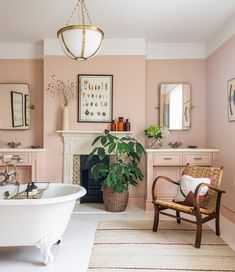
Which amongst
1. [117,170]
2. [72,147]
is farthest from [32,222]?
[72,147]

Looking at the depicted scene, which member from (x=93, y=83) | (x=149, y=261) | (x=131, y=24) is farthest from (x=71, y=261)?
(x=131, y=24)

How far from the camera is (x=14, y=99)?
4953mm

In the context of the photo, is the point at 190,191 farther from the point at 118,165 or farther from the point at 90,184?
the point at 90,184

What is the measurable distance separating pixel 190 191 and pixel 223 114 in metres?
1.52

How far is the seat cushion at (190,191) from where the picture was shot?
3.32 meters

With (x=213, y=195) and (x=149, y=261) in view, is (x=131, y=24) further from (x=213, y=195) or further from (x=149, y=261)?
(x=149, y=261)

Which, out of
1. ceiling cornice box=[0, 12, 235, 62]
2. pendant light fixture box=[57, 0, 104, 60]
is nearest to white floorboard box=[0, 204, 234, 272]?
pendant light fixture box=[57, 0, 104, 60]

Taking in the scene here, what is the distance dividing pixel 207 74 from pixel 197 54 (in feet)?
1.35

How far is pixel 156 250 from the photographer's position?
291cm

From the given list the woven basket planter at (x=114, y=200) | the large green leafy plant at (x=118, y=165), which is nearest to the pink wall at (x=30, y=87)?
the large green leafy plant at (x=118, y=165)

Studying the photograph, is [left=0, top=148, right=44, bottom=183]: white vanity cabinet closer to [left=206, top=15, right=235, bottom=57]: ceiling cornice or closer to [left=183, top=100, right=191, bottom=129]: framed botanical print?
[left=183, top=100, right=191, bottom=129]: framed botanical print

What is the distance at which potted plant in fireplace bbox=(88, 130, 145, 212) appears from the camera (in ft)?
13.9

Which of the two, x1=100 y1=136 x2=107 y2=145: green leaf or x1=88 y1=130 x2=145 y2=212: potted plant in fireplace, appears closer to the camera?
x1=88 y1=130 x2=145 y2=212: potted plant in fireplace

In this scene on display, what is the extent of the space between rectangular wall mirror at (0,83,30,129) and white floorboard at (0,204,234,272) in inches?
80.9
